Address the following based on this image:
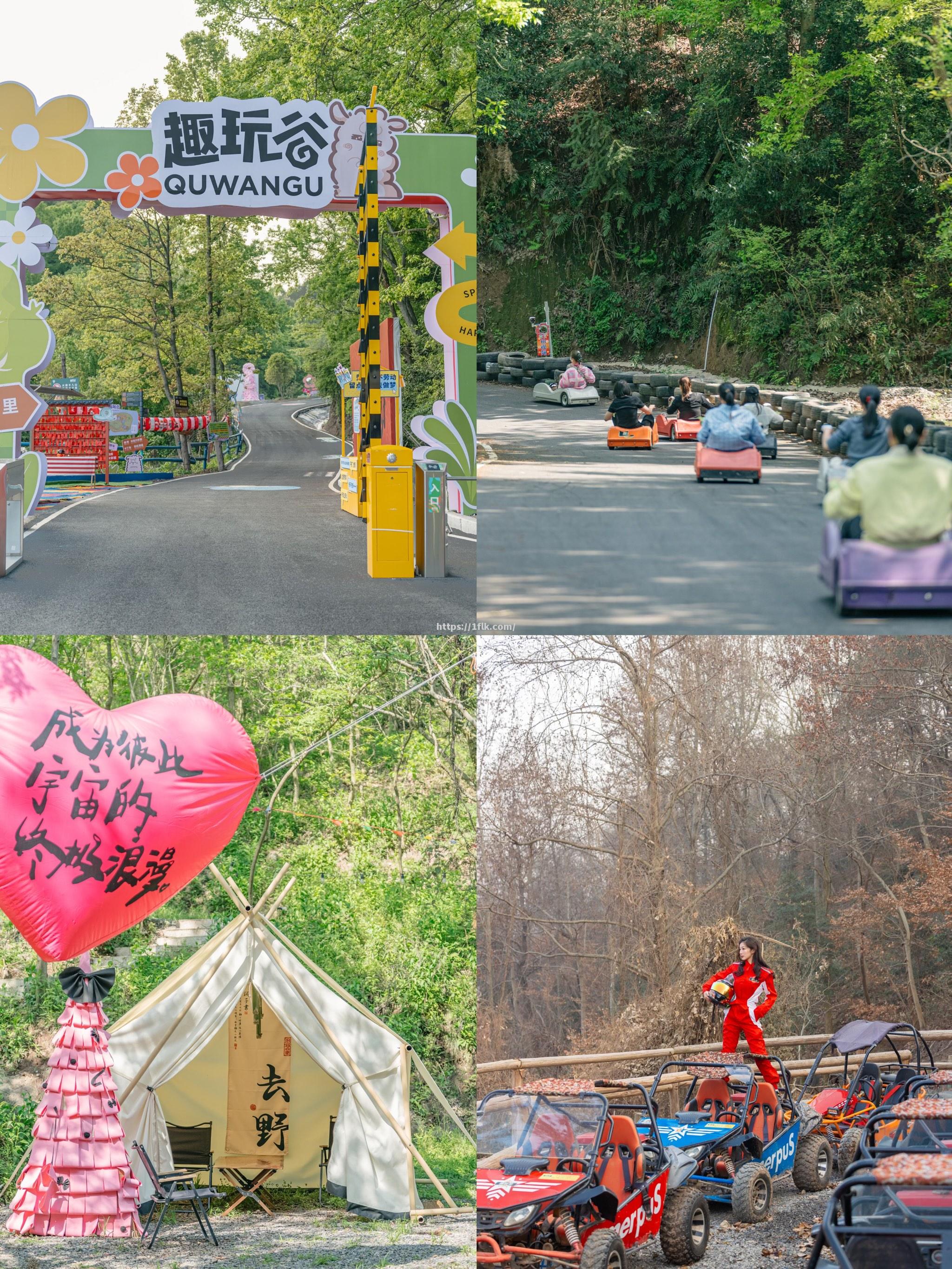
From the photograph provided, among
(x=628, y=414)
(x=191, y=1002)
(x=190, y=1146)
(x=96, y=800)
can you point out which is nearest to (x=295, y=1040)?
(x=191, y=1002)

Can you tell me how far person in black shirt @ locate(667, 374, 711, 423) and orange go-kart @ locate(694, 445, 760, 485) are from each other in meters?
0.90

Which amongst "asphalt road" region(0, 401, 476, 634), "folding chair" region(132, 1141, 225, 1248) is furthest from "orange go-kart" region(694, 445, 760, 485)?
"folding chair" region(132, 1141, 225, 1248)

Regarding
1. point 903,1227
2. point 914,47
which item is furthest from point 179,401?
point 903,1227

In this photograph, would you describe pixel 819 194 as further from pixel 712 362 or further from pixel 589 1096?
pixel 589 1096

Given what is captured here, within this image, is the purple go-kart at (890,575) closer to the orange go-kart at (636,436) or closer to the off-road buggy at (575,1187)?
the orange go-kart at (636,436)

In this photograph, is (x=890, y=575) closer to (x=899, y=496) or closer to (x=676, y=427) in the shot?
(x=899, y=496)

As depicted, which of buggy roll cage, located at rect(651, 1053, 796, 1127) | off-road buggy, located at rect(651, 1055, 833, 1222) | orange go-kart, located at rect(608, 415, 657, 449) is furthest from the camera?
orange go-kart, located at rect(608, 415, 657, 449)

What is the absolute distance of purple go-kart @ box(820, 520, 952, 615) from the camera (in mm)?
6426

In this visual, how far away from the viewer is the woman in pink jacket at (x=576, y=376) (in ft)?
31.8

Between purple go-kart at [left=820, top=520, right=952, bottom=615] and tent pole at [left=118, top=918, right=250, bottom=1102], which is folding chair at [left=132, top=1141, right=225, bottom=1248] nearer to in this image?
tent pole at [left=118, top=918, right=250, bottom=1102]

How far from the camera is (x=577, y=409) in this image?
10047 millimetres

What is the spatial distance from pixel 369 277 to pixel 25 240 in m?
3.09

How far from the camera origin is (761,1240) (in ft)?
24.8

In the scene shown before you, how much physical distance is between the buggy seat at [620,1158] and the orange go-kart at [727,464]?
12.9 feet
